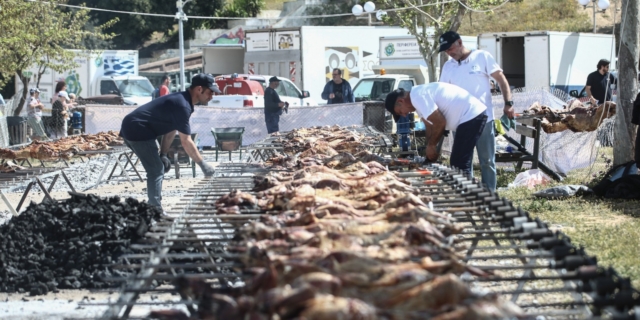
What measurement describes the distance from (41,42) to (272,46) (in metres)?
10.7

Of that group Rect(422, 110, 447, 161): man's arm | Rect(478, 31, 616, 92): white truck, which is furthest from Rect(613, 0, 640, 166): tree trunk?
Rect(478, 31, 616, 92): white truck

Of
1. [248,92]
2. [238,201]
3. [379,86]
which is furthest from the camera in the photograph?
[248,92]

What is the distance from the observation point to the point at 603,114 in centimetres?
1296

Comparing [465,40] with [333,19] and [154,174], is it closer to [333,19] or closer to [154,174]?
[154,174]

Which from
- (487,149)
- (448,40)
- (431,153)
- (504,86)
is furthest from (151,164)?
(504,86)

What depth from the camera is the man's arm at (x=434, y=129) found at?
326 inches

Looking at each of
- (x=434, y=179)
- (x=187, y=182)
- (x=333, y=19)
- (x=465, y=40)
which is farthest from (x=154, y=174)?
(x=333, y=19)

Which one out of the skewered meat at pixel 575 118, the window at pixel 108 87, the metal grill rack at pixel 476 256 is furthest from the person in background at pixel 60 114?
the metal grill rack at pixel 476 256

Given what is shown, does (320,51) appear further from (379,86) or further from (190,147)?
(190,147)

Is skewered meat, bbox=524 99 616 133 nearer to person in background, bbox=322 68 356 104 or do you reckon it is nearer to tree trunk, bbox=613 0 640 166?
tree trunk, bbox=613 0 640 166

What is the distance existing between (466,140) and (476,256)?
2845mm

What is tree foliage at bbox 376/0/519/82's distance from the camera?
82.1ft

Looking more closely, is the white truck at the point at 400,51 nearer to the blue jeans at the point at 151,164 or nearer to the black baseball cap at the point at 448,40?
the black baseball cap at the point at 448,40

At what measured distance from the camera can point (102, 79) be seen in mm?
33375
